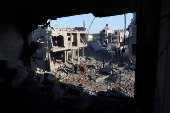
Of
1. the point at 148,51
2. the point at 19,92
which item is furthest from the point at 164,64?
the point at 19,92

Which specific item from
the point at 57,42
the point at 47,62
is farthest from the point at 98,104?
the point at 57,42

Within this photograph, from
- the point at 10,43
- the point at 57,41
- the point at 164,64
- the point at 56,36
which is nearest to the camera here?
the point at 164,64

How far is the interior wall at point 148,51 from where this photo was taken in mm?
1895

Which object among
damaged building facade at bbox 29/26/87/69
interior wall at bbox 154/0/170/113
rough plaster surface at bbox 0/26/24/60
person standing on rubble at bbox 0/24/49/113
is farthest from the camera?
damaged building facade at bbox 29/26/87/69

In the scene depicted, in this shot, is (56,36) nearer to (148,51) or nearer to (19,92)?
(19,92)

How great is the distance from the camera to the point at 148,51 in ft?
7.11

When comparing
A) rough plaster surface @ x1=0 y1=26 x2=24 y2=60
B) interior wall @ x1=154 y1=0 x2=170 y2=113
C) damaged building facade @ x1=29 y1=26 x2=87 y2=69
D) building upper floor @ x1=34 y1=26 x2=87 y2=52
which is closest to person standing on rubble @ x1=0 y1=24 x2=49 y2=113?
rough plaster surface @ x1=0 y1=26 x2=24 y2=60

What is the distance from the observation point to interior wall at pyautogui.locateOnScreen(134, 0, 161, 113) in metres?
1.89

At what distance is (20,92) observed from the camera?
235 cm

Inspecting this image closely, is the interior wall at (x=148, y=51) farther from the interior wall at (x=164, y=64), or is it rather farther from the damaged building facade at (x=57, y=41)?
the damaged building facade at (x=57, y=41)

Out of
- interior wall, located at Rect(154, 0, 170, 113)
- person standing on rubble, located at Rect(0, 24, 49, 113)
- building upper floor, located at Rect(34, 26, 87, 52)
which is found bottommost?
person standing on rubble, located at Rect(0, 24, 49, 113)

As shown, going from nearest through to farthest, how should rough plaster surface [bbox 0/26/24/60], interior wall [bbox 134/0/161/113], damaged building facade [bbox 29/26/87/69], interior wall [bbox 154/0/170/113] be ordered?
interior wall [bbox 154/0/170/113]
interior wall [bbox 134/0/161/113]
rough plaster surface [bbox 0/26/24/60]
damaged building facade [bbox 29/26/87/69]

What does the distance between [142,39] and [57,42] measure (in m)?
20.9

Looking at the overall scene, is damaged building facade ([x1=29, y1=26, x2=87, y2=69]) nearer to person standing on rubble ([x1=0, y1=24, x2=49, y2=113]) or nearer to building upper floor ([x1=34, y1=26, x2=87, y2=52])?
building upper floor ([x1=34, y1=26, x2=87, y2=52])
